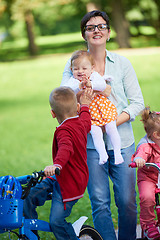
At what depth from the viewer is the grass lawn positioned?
32.2ft

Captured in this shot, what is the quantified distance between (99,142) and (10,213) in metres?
1.05

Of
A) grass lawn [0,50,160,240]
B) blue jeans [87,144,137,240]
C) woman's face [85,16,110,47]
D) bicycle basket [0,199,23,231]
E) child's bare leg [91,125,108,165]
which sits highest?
woman's face [85,16,110,47]

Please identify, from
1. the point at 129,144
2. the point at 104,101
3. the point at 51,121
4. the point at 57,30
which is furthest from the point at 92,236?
the point at 57,30

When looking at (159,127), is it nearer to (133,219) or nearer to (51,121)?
(133,219)

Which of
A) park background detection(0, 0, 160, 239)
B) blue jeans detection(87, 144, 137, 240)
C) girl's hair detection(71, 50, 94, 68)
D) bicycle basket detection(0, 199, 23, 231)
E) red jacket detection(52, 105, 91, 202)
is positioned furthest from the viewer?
park background detection(0, 0, 160, 239)

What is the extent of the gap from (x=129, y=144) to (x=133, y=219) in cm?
→ 69

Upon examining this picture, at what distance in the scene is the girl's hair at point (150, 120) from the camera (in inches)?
159

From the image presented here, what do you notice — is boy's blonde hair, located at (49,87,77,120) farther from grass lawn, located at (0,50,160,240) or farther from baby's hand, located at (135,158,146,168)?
grass lawn, located at (0,50,160,240)

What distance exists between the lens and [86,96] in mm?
3779

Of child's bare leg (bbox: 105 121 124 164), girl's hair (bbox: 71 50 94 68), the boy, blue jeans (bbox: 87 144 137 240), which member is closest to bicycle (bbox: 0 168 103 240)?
the boy

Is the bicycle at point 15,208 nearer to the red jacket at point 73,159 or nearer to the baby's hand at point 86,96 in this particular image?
the red jacket at point 73,159

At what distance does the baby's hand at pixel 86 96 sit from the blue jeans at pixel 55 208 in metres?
0.67

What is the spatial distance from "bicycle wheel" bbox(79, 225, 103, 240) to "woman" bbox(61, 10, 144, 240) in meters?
0.17

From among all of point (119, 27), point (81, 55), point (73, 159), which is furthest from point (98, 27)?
point (119, 27)
